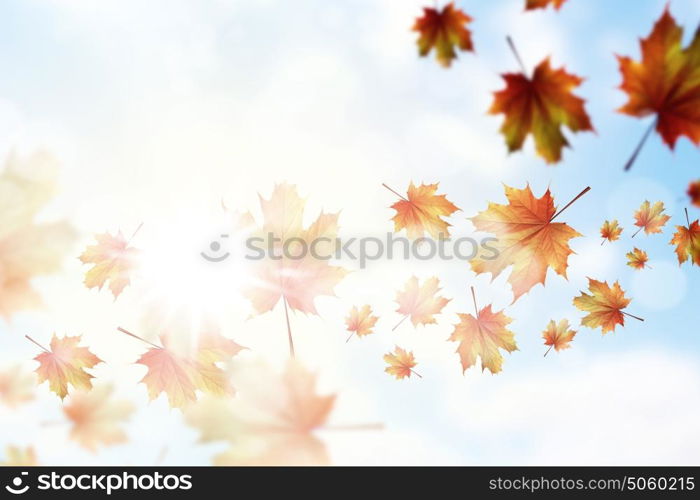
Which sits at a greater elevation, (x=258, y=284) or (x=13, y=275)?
(x=258, y=284)

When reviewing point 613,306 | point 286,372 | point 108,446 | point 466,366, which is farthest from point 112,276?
point 613,306

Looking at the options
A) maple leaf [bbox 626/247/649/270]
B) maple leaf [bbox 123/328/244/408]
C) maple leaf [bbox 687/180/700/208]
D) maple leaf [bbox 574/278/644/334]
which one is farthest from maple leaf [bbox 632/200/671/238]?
maple leaf [bbox 123/328/244/408]

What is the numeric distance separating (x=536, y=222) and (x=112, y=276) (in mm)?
2357

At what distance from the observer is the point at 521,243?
2367mm

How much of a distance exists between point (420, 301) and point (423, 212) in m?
0.88

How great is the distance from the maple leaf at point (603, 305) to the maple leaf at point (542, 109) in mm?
2227

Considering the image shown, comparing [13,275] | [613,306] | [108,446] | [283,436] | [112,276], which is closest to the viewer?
[283,436]

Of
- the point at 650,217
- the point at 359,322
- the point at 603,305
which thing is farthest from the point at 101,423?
the point at 650,217

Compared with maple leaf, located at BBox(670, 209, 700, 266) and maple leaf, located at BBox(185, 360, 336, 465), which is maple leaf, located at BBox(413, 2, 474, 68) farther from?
maple leaf, located at BBox(670, 209, 700, 266)

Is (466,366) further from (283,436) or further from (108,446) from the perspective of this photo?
(108,446)

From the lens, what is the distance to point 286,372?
1459mm

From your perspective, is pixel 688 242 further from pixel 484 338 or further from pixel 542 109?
pixel 542 109
